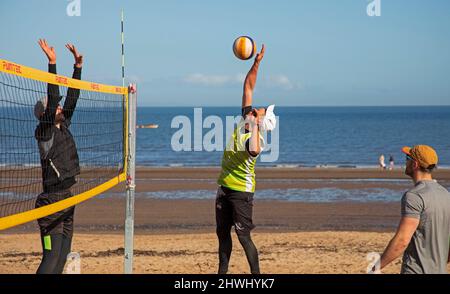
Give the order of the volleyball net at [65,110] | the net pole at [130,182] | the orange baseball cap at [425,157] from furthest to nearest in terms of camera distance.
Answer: the net pole at [130,182]
the volleyball net at [65,110]
the orange baseball cap at [425,157]

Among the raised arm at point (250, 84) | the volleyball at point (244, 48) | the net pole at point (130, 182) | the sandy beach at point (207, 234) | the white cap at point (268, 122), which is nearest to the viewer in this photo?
the white cap at point (268, 122)

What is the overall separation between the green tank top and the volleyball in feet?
3.84

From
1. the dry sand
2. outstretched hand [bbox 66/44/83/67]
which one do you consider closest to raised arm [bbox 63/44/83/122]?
outstretched hand [bbox 66/44/83/67]

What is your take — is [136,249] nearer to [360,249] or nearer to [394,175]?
[360,249]

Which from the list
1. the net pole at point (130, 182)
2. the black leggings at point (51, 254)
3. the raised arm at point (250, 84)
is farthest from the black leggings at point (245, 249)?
the black leggings at point (51, 254)

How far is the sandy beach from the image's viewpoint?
953cm

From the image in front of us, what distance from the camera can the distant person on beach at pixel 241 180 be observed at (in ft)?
23.2

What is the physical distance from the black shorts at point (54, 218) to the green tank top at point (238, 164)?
151 cm

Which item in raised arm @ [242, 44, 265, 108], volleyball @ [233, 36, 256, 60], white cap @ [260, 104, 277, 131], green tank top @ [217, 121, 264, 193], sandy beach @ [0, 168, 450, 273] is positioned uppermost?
volleyball @ [233, 36, 256, 60]

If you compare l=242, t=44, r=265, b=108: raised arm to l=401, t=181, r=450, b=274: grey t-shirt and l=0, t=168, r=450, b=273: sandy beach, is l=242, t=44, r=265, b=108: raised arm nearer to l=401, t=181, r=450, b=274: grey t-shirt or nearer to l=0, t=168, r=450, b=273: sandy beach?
l=401, t=181, r=450, b=274: grey t-shirt

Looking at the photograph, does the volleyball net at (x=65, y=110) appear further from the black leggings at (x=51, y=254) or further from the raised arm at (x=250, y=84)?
the raised arm at (x=250, y=84)

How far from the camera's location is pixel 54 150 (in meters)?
6.60

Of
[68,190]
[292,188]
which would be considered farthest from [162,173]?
[68,190]

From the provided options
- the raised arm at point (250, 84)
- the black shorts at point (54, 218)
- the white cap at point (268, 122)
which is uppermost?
the raised arm at point (250, 84)
